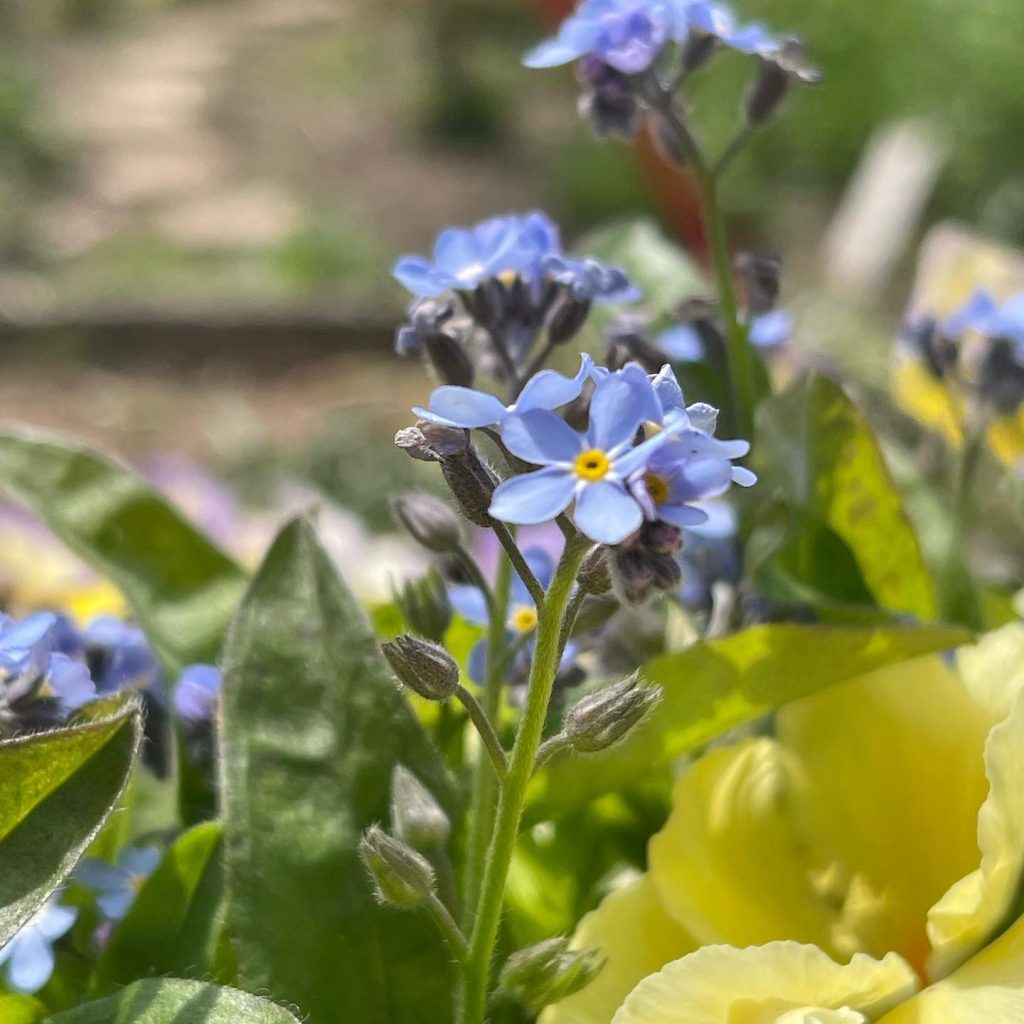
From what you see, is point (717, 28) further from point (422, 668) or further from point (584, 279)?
point (422, 668)

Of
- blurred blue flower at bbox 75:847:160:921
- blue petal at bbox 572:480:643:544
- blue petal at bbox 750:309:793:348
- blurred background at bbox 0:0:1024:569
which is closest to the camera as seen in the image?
blue petal at bbox 572:480:643:544

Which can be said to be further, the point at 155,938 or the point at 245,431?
the point at 245,431

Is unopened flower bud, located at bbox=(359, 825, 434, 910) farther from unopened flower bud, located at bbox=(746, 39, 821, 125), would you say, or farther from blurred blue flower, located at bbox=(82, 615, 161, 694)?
unopened flower bud, located at bbox=(746, 39, 821, 125)

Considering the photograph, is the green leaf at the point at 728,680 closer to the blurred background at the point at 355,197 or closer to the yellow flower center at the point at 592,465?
the yellow flower center at the point at 592,465

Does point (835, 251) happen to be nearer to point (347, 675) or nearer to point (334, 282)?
point (334, 282)

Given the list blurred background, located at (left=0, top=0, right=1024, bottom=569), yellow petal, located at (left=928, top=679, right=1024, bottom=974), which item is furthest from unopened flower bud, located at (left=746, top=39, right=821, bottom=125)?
blurred background, located at (left=0, top=0, right=1024, bottom=569)

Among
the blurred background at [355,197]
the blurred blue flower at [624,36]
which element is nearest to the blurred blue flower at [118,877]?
the blurred blue flower at [624,36]

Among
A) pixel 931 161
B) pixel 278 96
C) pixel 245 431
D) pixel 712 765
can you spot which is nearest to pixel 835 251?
pixel 931 161
